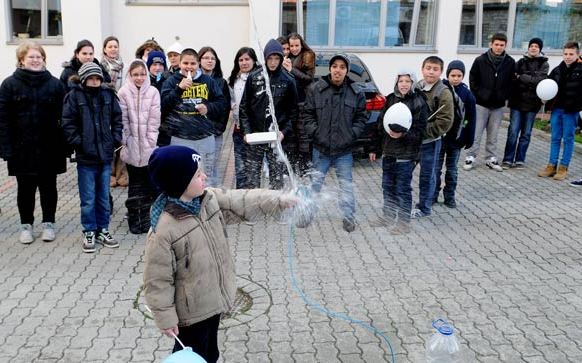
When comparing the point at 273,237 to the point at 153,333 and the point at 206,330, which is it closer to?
the point at 153,333

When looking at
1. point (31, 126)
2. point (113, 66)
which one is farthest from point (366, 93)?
point (31, 126)

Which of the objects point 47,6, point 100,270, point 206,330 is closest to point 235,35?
point 47,6

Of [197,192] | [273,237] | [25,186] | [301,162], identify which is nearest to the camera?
[197,192]

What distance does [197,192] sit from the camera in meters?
3.12

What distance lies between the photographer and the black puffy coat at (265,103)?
6824 millimetres

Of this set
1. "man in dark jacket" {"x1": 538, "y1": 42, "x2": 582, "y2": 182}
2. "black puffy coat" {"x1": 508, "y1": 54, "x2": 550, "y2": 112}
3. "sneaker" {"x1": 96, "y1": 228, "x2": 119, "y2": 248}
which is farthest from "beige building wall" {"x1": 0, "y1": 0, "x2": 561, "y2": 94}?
"sneaker" {"x1": 96, "y1": 228, "x2": 119, "y2": 248}

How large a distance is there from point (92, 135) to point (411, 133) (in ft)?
11.6

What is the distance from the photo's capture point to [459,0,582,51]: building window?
48.9 ft

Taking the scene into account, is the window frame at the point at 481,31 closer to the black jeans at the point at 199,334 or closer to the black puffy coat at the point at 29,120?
the black puffy coat at the point at 29,120

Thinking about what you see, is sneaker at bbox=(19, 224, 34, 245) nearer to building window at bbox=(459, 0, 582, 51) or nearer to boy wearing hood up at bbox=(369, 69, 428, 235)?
boy wearing hood up at bbox=(369, 69, 428, 235)

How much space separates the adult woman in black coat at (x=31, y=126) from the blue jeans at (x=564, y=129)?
24.2 feet

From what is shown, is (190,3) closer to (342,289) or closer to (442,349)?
(342,289)

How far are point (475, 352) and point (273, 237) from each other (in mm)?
2905

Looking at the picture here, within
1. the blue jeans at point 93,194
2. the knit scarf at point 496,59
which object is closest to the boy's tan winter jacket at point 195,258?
the blue jeans at point 93,194
